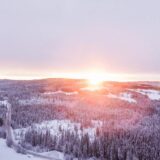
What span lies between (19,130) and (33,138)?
1040 centimetres

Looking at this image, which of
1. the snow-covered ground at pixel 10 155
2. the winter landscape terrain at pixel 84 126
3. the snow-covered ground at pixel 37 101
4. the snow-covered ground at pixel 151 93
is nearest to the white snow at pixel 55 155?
the winter landscape terrain at pixel 84 126

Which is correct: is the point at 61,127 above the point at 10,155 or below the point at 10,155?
below

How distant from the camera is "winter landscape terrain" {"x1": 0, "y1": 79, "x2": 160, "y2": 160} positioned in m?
46.0

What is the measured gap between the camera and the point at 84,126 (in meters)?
68.3

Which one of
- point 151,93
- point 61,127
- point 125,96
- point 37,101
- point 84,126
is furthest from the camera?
point 151,93

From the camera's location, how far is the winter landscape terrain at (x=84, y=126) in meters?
46.0

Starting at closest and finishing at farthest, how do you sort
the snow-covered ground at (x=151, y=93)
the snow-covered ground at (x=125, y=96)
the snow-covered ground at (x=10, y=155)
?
the snow-covered ground at (x=10, y=155)
the snow-covered ground at (x=125, y=96)
the snow-covered ground at (x=151, y=93)

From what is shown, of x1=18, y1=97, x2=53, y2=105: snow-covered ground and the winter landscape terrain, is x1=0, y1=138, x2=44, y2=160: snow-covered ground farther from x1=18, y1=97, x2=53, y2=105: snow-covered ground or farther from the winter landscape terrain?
x1=18, y1=97, x2=53, y2=105: snow-covered ground

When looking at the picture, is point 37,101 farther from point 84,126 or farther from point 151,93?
point 151,93

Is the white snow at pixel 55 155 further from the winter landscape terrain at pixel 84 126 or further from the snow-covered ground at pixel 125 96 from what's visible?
the snow-covered ground at pixel 125 96

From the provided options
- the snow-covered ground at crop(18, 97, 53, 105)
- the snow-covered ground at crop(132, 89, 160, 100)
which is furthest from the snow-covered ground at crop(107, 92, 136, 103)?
the snow-covered ground at crop(18, 97, 53, 105)

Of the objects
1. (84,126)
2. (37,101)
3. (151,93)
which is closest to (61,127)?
(84,126)

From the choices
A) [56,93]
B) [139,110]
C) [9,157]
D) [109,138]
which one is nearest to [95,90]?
[56,93]

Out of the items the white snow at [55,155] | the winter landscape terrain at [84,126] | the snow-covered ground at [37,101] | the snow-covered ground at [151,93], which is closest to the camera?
the white snow at [55,155]
